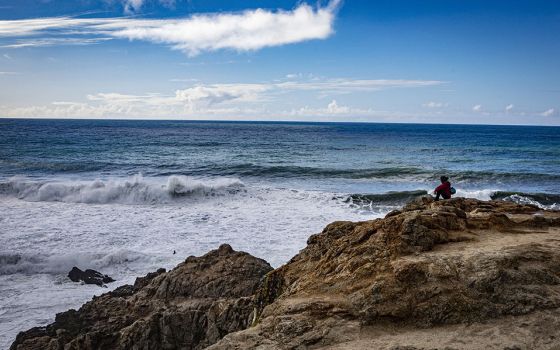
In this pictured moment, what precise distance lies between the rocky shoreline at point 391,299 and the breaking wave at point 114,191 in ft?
54.9

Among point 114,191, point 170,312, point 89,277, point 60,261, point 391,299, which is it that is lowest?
point 89,277

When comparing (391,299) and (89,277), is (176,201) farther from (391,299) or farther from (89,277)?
(391,299)

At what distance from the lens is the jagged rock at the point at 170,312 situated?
846 cm

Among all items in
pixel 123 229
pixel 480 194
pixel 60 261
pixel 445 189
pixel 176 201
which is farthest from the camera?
pixel 480 194

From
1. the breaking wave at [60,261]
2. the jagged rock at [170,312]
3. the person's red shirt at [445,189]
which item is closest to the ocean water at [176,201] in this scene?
the breaking wave at [60,261]

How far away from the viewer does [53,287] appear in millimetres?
12961

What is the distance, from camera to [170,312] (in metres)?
8.88

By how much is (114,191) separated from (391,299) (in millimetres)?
23369

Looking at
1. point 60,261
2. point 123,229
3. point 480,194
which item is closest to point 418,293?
point 60,261

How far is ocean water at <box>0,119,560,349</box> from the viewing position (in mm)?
14359

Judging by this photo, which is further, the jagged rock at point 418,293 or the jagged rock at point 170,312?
the jagged rock at point 170,312

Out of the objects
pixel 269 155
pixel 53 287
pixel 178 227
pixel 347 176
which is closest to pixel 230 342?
pixel 53 287

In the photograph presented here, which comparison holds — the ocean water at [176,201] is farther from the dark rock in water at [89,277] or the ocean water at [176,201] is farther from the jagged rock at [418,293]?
the jagged rock at [418,293]

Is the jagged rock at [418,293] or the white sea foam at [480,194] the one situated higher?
the jagged rock at [418,293]
